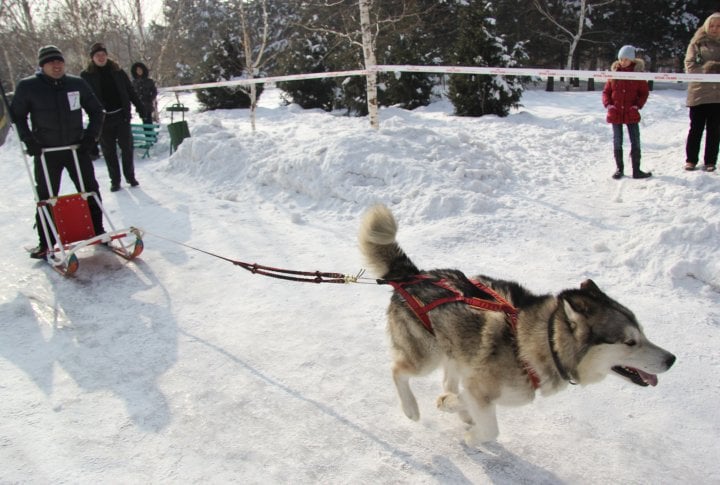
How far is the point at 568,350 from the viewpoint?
95.1 inches

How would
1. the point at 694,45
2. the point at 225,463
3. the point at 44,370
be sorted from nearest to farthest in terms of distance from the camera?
the point at 225,463
the point at 44,370
the point at 694,45

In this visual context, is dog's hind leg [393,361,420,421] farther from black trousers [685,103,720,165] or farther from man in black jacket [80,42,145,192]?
man in black jacket [80,42,145,192]

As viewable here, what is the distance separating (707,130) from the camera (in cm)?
644

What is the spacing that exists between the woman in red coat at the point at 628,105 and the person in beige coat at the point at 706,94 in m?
0.58

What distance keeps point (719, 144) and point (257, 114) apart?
14705 millimetres

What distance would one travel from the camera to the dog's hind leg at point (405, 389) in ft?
9.41

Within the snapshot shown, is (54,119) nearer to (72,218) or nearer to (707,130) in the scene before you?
(72,218)

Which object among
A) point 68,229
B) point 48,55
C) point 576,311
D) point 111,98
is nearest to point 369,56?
point 111,98

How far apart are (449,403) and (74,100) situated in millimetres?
4741

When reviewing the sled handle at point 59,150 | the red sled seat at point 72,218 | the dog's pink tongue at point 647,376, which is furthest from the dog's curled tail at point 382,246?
the sled handle at point 59,150

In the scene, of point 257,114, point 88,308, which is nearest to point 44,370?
point 88,308

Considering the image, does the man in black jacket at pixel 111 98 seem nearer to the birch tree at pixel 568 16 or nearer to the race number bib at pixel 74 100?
the race number bib at pixel 74 100

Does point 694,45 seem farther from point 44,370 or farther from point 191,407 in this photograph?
point 44,370

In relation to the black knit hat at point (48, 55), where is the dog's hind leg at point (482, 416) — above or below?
below
